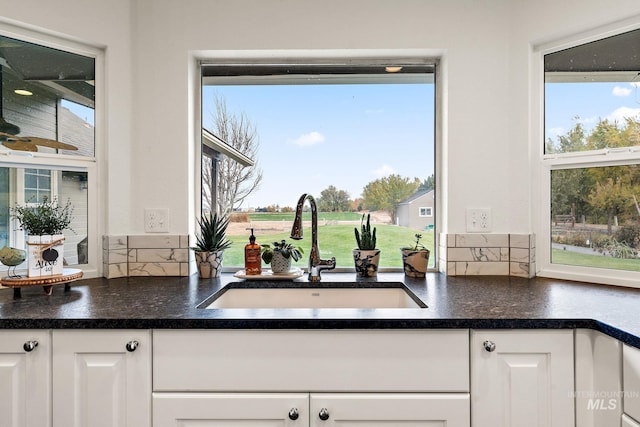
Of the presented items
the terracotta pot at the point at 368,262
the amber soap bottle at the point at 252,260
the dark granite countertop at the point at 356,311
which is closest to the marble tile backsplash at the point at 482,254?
the dark granite countertop at the point at 356,311

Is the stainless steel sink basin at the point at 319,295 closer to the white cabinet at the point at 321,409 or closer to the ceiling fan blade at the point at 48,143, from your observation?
the white cabinet at the point at 321,409

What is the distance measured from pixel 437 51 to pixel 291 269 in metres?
1.40

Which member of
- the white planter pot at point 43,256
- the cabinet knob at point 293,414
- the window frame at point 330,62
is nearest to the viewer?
the cabinet knob at point 293,414

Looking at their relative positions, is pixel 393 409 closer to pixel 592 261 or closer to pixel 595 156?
pixel 592 261

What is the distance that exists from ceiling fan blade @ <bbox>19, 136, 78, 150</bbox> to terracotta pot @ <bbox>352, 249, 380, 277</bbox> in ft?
5.11

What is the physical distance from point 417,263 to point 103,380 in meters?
1.41

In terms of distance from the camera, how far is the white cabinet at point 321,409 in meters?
1.15

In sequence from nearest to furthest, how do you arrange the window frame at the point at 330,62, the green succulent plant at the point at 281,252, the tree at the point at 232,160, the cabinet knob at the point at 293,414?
the cabinet knob at the point at 293,414, the green succulent plant at the point at 281,252, the window frame at the point at 330,62, the tree at the point at 232,160

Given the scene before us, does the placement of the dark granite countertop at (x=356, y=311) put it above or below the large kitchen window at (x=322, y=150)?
below

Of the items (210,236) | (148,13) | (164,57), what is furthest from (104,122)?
(210,236)

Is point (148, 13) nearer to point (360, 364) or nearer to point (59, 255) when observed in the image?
point (59, 255)

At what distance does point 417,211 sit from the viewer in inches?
81.4

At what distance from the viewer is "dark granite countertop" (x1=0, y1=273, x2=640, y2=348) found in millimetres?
1146

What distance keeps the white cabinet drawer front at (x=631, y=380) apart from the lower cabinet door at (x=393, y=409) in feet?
1.43
